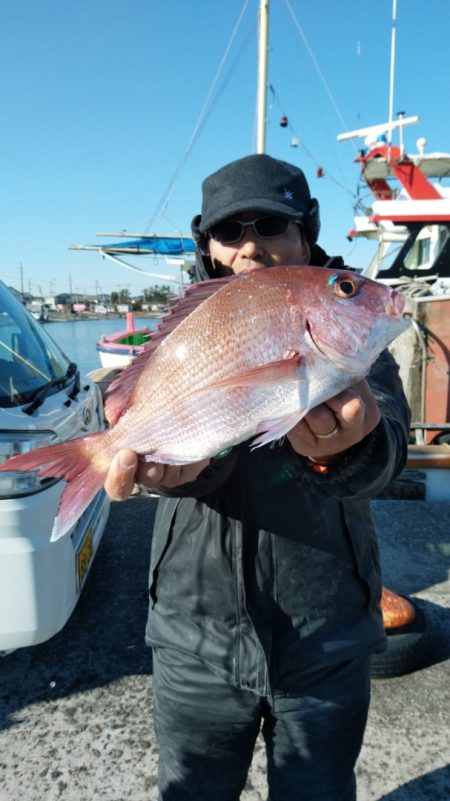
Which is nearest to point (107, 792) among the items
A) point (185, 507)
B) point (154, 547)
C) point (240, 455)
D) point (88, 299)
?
point (154, 547)

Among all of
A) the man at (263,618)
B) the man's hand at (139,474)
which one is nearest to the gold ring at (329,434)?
the man at (263,618)

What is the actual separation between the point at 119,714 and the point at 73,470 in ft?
6.06

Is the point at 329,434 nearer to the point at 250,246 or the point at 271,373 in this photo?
the point at 271,373

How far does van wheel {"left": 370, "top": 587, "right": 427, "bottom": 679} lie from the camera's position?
281 centimetres

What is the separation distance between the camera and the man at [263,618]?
1.58 m

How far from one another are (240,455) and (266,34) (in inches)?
429

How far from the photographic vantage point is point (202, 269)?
1889 millimetres

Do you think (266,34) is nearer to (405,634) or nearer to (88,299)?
(405,634)

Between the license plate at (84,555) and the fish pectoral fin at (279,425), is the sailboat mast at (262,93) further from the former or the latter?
the fish pectoral fin at (279,425)

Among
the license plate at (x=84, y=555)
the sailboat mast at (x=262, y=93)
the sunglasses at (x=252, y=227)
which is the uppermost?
the sailboat mast at (x=262, y=93)

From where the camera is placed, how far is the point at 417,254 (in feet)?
34.7

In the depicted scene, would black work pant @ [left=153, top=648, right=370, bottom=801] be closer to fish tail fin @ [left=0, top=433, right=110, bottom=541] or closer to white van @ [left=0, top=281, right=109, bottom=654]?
fish tail fin @ [left=0, top=433, right=110, bottom=541]

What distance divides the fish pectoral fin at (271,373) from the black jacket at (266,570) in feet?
0.94

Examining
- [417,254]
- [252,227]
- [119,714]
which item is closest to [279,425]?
[252,227]
